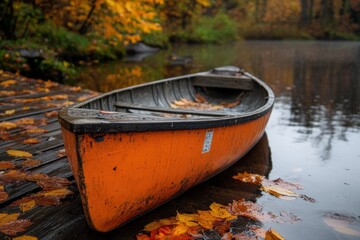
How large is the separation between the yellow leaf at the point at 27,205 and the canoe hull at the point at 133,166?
622 mm

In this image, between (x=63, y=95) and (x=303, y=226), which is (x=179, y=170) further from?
(x=63, y=95)

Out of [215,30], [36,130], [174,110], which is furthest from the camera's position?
[215,30]

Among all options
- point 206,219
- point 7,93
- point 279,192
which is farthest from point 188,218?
point 7,93

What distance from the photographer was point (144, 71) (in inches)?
558

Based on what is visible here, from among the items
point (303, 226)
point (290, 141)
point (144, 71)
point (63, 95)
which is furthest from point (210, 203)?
point (144, 71)

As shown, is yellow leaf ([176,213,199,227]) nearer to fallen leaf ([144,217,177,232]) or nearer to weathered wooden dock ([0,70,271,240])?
fallen leaf ([144,217,177,232])

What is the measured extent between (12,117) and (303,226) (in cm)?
432

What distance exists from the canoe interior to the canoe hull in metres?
2.07

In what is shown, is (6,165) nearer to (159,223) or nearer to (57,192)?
(57,192)

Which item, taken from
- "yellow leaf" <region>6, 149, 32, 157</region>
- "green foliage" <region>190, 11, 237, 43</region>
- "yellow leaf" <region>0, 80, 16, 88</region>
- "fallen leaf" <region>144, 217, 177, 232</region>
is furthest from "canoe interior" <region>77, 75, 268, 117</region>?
"green foliage" <region>190, 11, 237, 43</region>

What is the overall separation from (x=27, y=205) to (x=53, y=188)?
360 mm

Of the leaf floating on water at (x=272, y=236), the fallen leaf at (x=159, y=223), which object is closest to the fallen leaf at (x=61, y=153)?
the fallen leaf at (x=159, y=223)

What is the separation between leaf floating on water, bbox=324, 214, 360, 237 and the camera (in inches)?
126

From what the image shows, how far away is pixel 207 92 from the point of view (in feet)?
23.3
